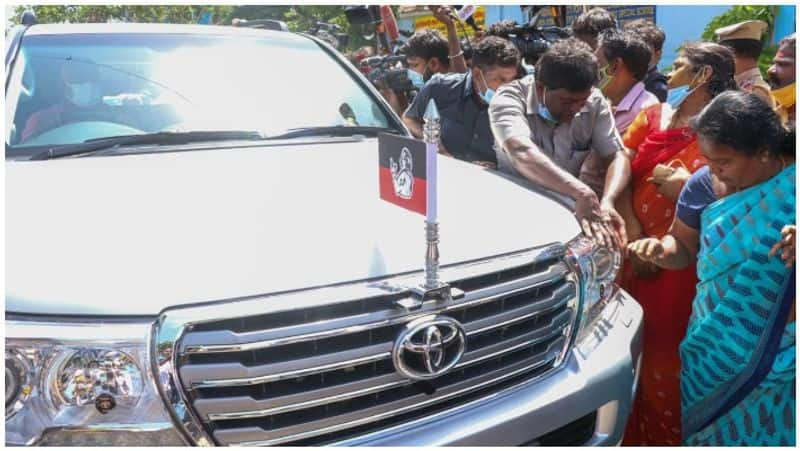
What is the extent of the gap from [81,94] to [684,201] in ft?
7.13

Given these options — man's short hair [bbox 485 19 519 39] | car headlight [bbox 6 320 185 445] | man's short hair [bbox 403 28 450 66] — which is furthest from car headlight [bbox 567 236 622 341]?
man's short hair [bbox 485 19 519 39]

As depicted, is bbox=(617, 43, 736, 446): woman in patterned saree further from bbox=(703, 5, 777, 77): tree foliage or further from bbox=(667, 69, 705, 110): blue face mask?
bbox=(703, 5, 777, 77): tree foliage

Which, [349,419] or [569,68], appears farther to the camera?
[569,68]

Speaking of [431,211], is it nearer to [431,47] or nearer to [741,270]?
[741,270]

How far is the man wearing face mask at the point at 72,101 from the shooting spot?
2.44 meters

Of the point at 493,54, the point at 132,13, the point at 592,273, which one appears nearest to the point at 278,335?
the point at 592,273

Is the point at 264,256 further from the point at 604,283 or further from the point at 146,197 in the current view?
the point at 604,283

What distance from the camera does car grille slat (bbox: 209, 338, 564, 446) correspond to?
61.2 inches

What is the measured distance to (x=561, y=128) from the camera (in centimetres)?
294

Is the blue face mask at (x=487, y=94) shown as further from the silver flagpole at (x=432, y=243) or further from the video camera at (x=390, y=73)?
the silver flagpole at (x=432, y=243)

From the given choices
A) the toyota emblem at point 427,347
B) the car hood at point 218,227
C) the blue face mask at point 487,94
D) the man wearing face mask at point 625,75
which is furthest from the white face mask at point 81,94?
the man wearing face mask at point 625,75

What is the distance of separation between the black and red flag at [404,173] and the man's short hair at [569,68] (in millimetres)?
1024

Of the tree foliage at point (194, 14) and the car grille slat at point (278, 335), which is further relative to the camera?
the tree foliage at point (194, 14)

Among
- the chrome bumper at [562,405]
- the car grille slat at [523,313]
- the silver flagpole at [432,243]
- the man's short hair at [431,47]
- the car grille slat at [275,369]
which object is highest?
the man's short hair at [431,47]
